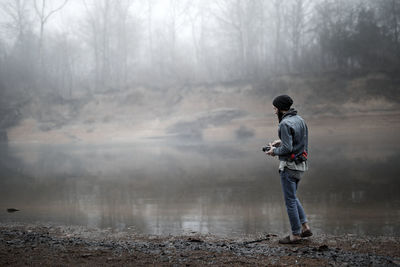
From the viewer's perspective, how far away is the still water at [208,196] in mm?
5496

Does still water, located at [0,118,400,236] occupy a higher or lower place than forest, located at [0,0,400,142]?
lower

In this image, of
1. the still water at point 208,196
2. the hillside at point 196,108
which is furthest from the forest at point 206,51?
the still water at point 208,196

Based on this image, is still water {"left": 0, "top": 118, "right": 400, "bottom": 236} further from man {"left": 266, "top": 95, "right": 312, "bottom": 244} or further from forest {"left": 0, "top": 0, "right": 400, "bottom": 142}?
forest {"left": 0, "top": 0, "right": 400, "bottom": 142}

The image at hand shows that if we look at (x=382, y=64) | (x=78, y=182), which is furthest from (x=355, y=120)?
(x=78, y=182)

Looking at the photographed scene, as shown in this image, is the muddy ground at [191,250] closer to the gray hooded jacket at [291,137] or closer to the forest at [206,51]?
the gray hooded jacket at [291,137]

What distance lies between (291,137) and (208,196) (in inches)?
153

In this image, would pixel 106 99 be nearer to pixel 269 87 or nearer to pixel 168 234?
pixel 269 87

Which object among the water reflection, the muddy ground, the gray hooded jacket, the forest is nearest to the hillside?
the forest

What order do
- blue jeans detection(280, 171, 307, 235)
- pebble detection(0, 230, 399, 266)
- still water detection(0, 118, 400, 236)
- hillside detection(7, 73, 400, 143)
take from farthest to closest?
1. hillside detection(7, 73, 400, 143)
2. still water detection(0, 118, 400, 236)
3. blue jeans detection(280, 171, 307, 235)
4. pebble detection(0, 230, 399, 266)

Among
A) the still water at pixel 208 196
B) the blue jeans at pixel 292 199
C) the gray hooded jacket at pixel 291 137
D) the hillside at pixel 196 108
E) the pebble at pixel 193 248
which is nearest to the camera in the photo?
the pebble at pixel 193 248

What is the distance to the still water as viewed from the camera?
5496 mm

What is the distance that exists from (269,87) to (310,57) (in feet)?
24.6

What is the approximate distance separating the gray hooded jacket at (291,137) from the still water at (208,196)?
4.89 ft

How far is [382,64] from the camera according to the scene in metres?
31.5
